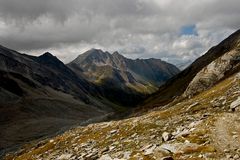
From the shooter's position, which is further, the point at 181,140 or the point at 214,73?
the point at 214,73

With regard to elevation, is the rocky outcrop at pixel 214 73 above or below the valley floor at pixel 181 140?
above

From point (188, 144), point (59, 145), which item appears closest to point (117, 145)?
point (188, 144)

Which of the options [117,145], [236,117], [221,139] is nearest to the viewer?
[221,139]

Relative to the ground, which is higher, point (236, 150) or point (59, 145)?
point (59, 145)

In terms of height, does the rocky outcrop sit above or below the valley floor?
above

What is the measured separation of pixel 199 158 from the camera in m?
22.5

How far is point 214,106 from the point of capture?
126 feet

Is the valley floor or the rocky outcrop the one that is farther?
the rocky outcrop

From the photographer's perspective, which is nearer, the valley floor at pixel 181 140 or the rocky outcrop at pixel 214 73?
the valley floor at pixel 181 140

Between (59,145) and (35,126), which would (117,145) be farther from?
(35,126)

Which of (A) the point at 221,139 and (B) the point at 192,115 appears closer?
(A) the point at 221,139

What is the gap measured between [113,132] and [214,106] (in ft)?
40.1

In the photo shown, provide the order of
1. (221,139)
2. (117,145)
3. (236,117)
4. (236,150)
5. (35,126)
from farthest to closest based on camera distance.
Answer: (35,126) < (117,145) < (236,117) < (221,139) < (236,150)

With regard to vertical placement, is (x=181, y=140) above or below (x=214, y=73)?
below
